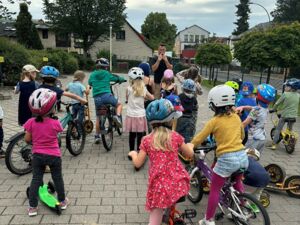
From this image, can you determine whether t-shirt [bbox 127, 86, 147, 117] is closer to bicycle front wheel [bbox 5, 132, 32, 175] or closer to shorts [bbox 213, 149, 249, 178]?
bicycle front wheel [bbox 5, 132, 32, 175]

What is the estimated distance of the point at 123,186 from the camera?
5.12 meters

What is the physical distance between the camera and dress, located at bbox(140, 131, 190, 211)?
10.4 feet

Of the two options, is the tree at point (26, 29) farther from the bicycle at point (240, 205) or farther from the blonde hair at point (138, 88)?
the bicycle at point (240, 205)

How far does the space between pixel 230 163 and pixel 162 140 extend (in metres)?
0.90

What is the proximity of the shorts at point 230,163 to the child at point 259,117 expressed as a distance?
5.56 feet

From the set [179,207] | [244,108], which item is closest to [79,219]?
[179,207]

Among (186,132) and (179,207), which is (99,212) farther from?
(186,132)

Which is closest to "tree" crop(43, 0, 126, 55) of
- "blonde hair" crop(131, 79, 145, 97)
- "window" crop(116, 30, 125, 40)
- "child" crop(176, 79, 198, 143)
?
"window" crop(116, 30, 125, 40)

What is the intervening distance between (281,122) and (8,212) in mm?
5858

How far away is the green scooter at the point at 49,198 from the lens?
4145mm

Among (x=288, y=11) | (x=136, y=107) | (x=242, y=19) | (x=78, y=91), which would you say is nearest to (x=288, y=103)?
(x=136, y=107)

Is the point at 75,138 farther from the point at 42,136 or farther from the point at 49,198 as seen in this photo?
the point at 42,136

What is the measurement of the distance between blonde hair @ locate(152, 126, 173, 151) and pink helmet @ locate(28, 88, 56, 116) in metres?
1.40

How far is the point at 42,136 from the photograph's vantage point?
155 inches
